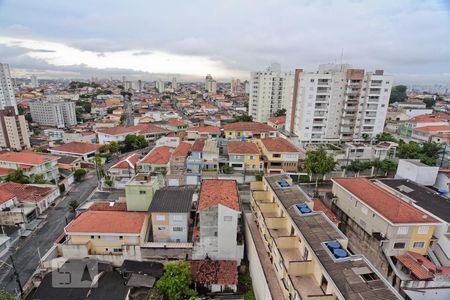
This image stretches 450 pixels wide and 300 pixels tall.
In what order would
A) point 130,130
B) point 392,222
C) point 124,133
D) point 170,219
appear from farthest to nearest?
1. point 130,130
2. point 124,133
3. point 170,219
4. point 392,222

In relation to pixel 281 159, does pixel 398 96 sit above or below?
above

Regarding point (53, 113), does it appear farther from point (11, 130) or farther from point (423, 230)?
point (423, 230)

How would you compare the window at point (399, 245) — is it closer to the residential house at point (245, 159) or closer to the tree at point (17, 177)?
the residential house at point (245, 159)

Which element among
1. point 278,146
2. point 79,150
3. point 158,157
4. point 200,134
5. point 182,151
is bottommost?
point 79,150

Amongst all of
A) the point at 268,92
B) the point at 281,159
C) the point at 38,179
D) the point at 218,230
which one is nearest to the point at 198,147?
the point at 281,159

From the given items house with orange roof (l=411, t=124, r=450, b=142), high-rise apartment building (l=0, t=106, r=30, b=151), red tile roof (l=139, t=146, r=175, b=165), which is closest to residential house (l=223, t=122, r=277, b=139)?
red tile roof (l=139, t=146, r=175, b=165)

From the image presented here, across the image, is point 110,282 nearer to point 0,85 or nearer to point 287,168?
point 287,168

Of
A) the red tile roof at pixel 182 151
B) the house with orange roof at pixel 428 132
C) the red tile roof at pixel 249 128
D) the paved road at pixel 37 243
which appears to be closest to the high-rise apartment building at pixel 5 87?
the paved road at pixel 37 243
